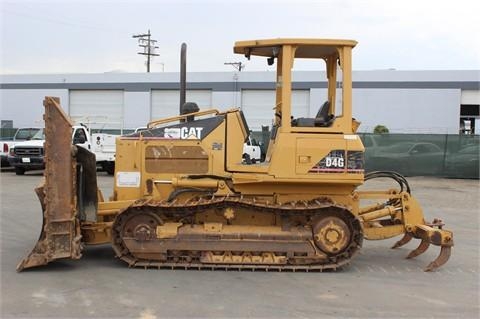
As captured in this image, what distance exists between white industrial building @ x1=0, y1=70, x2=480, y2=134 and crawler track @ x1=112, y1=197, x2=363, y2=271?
2789 cm

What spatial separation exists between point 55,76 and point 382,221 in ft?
132

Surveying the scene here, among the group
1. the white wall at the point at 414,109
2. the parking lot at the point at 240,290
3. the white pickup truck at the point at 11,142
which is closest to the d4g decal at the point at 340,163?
the parking lot at the point at 240,290

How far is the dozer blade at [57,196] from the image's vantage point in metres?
6.49

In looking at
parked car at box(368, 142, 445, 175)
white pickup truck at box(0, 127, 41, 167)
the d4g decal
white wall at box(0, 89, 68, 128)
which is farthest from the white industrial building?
the d4g decal

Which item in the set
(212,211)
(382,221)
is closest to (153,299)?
(212,211)

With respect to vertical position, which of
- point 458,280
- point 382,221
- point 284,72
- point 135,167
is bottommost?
point 458,280

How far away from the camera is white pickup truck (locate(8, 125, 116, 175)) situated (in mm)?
20875

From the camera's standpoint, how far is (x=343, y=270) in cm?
693

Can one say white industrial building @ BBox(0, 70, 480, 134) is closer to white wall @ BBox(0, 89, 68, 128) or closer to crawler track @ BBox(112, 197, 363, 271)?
white wall @ BBox(0, 89, 68, 128)

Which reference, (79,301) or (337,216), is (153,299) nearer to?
(79,301)

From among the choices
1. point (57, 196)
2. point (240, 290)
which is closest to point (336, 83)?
point (240, 290)

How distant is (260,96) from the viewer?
127ft

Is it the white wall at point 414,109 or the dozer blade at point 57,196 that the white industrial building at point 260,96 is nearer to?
the white wall at point 414,109

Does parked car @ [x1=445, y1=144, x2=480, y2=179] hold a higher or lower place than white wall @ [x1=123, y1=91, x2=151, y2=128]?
lower
